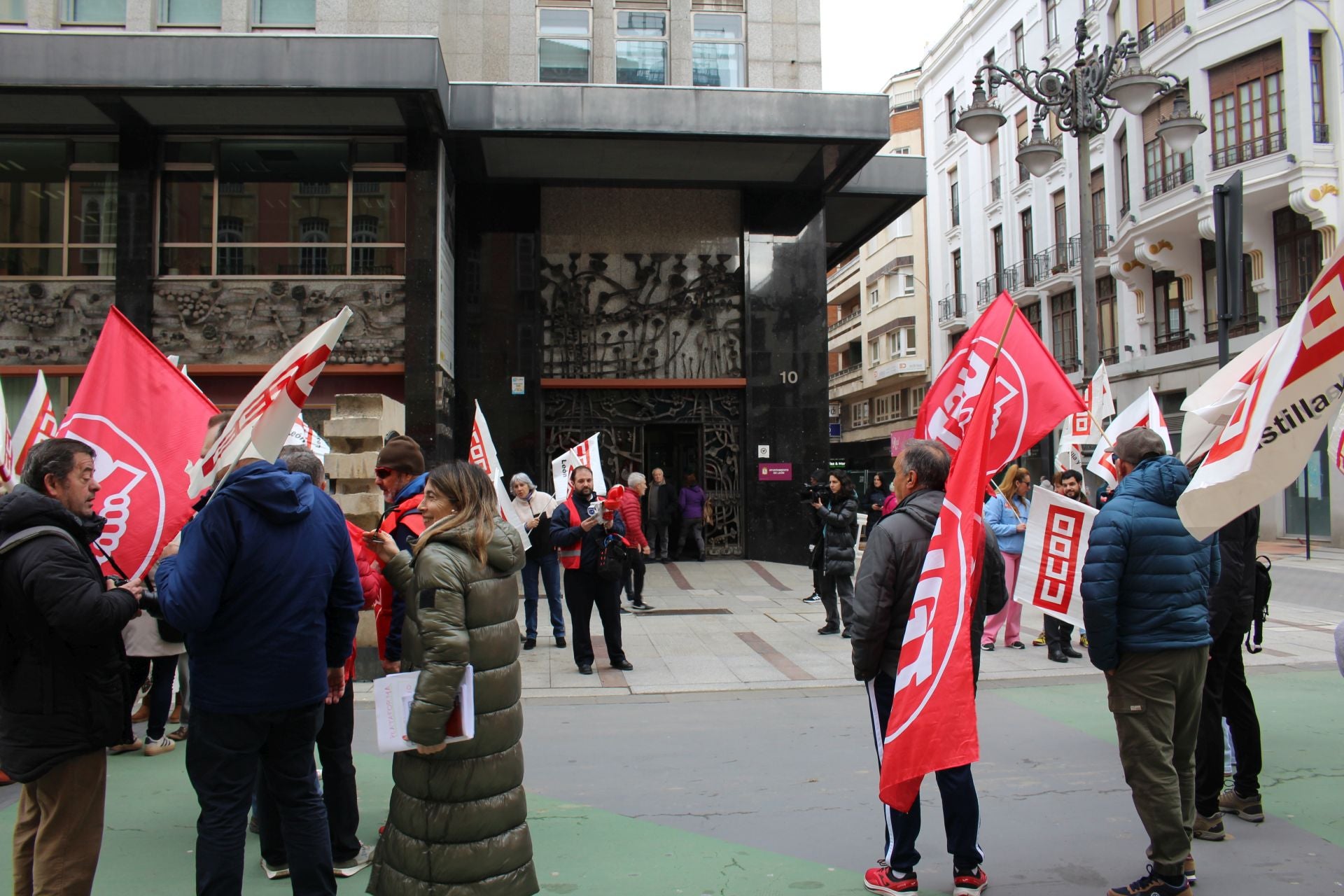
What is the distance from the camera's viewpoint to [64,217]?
16469mm

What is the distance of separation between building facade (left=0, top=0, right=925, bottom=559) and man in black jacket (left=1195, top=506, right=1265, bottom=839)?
1248 centimetres

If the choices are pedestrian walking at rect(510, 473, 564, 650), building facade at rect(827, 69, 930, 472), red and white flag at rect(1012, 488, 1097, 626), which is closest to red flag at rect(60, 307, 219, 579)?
red and white flag at rect(1012, 488, 1097, 626)

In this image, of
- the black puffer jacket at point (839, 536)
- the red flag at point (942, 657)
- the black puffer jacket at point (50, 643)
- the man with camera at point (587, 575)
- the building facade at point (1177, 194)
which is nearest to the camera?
the black puffer jacket at point (50, 643)

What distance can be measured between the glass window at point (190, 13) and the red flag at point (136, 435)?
14.9 m

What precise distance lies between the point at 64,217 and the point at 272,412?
15.9 meters

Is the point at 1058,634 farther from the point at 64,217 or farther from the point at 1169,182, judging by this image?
the point at 1169,182

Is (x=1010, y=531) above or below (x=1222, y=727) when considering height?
above

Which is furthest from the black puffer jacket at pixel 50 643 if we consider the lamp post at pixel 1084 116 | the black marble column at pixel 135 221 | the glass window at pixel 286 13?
the glass window at pixel 286 13

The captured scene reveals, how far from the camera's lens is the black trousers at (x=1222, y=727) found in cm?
474

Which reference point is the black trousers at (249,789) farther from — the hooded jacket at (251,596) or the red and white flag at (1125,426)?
the red and white flag at (1125,426)

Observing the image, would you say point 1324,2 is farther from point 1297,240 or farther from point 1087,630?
point 1087,630

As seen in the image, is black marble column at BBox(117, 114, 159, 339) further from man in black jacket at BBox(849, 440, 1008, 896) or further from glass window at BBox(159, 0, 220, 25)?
man in black jacket at BBox(849, 440, 1008, 896)

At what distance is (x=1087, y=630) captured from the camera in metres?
4.10

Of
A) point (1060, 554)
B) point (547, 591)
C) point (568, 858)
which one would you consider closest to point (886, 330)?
point (547, 591)
